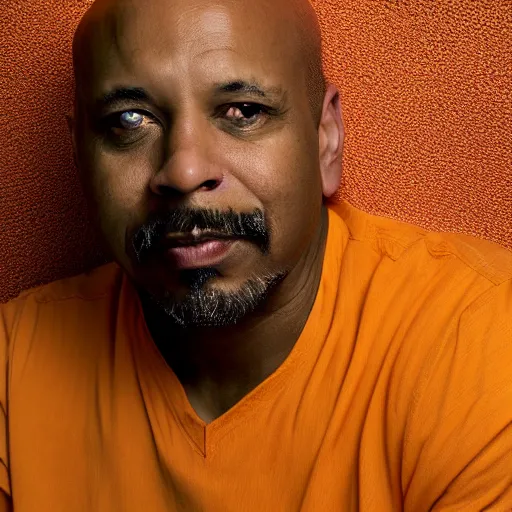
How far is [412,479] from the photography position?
2.90ft

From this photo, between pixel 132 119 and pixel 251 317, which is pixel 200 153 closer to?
pixel 132 119

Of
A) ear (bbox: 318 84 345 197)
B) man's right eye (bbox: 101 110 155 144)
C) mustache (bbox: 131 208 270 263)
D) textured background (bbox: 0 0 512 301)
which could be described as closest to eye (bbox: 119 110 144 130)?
man's right eye (bbox: 101 110 155 144)

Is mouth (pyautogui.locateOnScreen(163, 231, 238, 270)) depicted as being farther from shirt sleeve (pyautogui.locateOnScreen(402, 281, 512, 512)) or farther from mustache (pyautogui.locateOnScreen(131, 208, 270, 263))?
shirt sleeve (pyautogui.locateOnScreen(402, 281, 512, 512))

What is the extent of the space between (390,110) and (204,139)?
0.41m

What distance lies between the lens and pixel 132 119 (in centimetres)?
95

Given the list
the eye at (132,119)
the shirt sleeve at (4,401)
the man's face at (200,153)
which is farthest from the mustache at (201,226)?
the shirt sleeve at (4,401)

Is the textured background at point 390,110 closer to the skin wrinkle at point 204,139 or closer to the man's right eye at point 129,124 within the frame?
the skin wrinkle at point 204,139

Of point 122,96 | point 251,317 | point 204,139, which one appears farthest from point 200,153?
point 251,317

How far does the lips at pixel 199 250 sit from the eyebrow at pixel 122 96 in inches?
6.2

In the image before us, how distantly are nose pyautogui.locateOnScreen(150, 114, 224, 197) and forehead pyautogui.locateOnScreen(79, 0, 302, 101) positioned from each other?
5cm

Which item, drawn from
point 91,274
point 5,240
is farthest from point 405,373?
point 5,240

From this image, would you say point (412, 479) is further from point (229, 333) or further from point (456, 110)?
point (456, 110)

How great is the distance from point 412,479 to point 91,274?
1.91 ft

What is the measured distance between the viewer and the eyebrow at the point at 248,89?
0.92 metres
